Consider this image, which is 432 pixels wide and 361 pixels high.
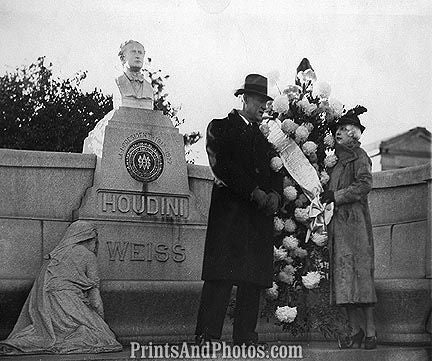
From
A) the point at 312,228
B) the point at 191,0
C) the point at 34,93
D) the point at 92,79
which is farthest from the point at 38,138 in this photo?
the point at 312,228

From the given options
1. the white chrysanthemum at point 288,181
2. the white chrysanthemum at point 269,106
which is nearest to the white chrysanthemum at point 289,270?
the white chrysanthemum at point 288,181

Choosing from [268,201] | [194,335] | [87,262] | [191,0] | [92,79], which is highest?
[191,0]

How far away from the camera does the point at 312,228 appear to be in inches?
241

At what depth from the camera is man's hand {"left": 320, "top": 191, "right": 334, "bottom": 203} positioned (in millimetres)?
6133

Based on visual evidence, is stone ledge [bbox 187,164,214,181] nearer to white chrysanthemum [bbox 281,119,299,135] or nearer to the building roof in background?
white chrysanthemum [bbox 281,119,299,135]

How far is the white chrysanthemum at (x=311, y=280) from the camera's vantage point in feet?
19.7

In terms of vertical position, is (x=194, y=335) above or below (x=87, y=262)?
below

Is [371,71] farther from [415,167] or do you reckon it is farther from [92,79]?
[92,79]

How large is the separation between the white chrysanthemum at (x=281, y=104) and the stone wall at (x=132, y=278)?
773mm

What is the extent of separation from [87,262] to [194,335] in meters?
0.99

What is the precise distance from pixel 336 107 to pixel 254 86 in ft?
2.24

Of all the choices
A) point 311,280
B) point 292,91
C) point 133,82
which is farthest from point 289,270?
point 133,82

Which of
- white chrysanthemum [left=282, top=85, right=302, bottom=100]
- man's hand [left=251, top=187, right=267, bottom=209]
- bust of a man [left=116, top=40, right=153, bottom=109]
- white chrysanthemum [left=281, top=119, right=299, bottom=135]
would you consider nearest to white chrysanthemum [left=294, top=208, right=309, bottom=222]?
man's hand [left=251, top=187, right=267, bottom=209]

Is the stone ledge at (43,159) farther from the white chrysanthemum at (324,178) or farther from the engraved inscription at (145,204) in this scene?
the white chrysanthemum at (324,178)
